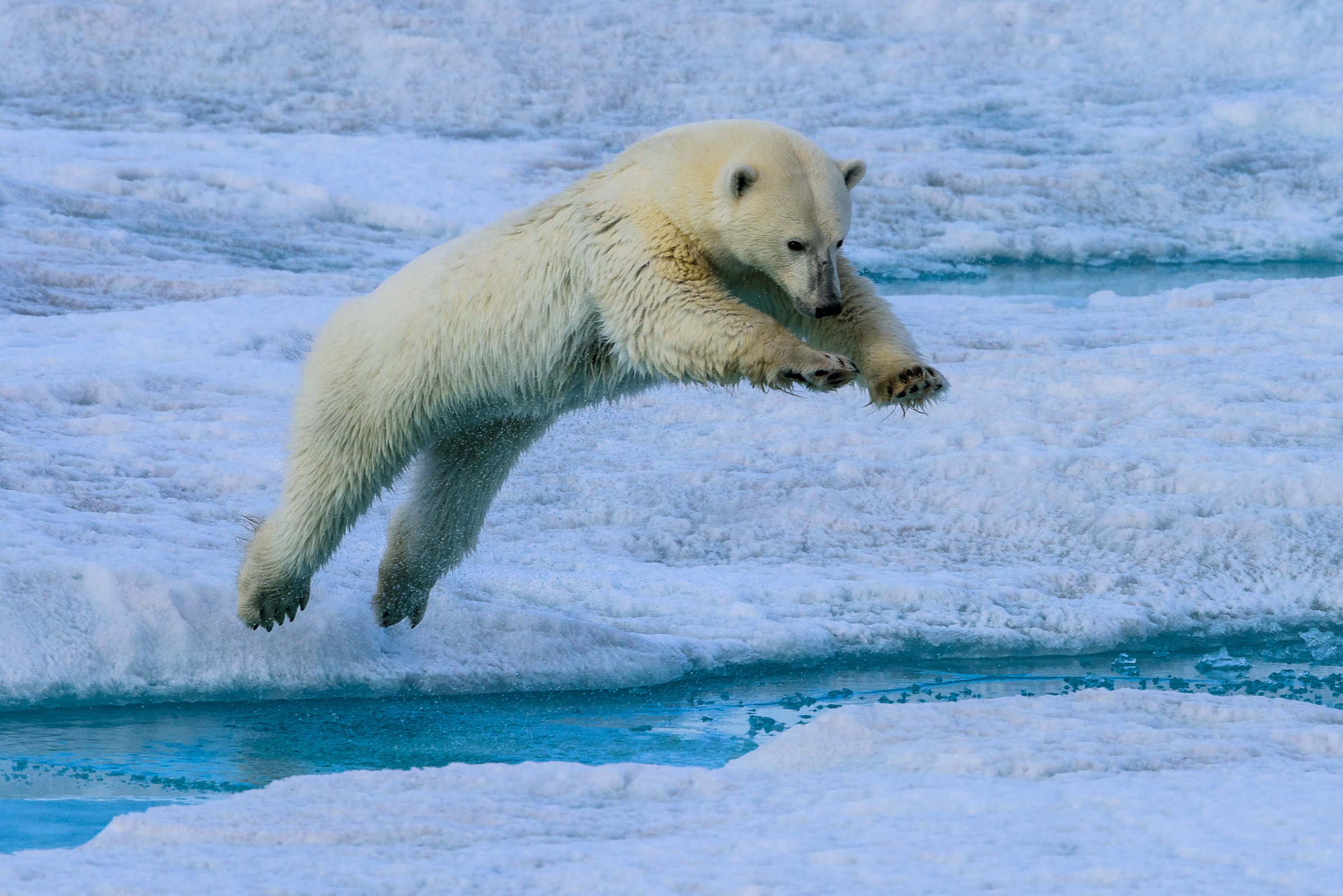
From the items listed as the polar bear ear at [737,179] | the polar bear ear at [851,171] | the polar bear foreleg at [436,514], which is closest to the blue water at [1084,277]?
the polar bear foreleg at [436,514]

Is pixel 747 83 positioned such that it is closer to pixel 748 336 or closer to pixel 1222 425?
pixel 1222 425

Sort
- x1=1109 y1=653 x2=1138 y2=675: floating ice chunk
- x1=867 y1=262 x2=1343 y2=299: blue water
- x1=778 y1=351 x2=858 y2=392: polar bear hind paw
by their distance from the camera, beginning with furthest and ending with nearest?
1. x1=867 y1=262 x2=1343 y2=299: blue water
2. x1=1109 y1=653 x2=1138 y2=675: floating ice chunk
3. x1=778 y1=351 x2=858 y2=392: polar bear hind paw

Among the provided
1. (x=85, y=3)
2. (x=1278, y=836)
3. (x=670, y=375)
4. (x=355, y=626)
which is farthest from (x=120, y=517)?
(x=85, y=3)

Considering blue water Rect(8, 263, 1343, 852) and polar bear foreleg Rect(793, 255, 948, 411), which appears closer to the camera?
polar bear foreleg Rect(793, 255, 948, 411)

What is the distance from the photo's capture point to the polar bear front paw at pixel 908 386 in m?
3.70

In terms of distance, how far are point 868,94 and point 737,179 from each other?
11.5 m

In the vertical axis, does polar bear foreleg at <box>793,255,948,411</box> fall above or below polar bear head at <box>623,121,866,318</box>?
below

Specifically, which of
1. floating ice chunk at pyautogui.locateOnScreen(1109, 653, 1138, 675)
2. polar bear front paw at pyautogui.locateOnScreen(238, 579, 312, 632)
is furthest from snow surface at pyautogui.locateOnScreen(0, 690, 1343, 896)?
polar bear front paw at pyautogui.locateOnScreen(238, 579, 312, 632)

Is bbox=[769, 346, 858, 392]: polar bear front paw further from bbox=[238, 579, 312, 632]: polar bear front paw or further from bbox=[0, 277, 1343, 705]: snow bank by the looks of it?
bbox=[238, 579, 312, 632]: polar bear front paw

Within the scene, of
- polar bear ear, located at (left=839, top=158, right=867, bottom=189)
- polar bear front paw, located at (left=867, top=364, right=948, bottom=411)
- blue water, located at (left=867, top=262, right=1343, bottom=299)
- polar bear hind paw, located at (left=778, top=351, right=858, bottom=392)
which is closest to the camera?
polar bear hind paw, located at (left=778, top=351, right=858, bottom=392)

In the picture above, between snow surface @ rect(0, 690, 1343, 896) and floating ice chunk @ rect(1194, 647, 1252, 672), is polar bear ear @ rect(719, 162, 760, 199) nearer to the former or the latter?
snow surface @ rect(0, 690, 1343, 896)

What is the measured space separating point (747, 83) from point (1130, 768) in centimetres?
1224

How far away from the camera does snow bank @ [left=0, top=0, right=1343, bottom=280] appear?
12.9m

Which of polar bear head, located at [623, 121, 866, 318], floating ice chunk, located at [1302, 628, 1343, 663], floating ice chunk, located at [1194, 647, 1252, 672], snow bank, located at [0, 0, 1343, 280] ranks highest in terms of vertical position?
snow bank, located at [0, 0, 1343, 280]
